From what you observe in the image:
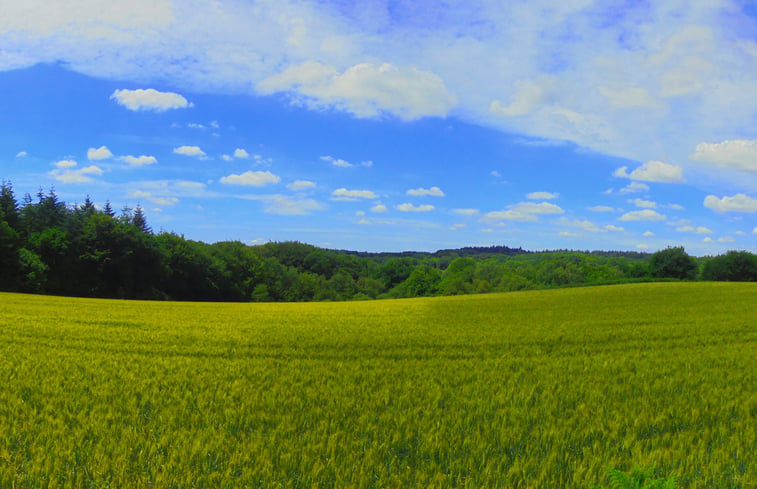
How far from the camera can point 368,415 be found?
5906mm

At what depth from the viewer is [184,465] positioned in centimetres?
433

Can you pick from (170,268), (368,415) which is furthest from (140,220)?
(368,415)

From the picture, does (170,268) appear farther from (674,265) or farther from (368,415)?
(674,265)

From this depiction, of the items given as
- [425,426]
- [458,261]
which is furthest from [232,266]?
[425,426]

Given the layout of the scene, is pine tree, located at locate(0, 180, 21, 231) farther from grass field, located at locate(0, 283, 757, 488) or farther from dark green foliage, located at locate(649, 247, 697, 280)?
dark green foliage, located at locate(649, 247, 697, 280)

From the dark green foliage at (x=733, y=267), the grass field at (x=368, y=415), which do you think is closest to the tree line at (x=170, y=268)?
the dark green foliage at (x=733, y=267)

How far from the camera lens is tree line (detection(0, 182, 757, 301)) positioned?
199 feet

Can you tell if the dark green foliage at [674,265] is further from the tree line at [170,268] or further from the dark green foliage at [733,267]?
the dark green foliage at [733,267]

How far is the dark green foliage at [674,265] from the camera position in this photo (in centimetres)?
8031

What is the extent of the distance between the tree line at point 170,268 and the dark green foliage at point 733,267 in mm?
140

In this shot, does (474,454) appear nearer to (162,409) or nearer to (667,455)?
(667,455)

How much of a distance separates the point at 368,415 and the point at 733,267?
301ft

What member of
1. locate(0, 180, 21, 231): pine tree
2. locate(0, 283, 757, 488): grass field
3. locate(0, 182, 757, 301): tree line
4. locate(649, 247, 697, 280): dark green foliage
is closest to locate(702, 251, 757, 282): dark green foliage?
locate(0, 182, 757, 301): tree line

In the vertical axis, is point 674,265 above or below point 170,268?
above
